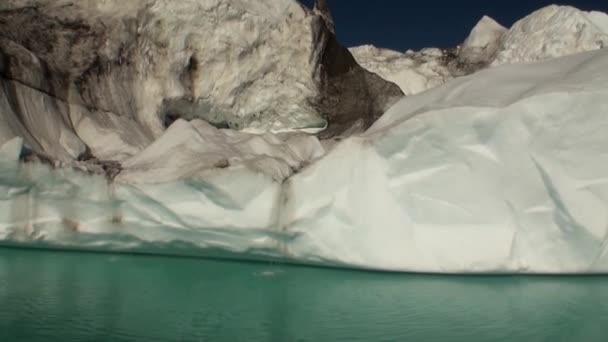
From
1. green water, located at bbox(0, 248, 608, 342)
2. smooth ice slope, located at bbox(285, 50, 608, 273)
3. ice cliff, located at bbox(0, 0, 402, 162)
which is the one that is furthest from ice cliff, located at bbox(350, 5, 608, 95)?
green water, located at bbox(0, 248, 608, 342)

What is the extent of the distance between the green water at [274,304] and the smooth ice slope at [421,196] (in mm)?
286

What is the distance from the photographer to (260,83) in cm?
935

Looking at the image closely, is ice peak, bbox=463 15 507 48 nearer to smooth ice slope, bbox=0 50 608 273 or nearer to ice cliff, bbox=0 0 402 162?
ice cliff, bbox=0 0 402 162

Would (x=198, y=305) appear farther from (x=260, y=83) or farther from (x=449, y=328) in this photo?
(x=260, y=83)

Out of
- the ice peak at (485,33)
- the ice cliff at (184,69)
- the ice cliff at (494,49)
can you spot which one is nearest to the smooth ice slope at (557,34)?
the ice cliff at (494,49)

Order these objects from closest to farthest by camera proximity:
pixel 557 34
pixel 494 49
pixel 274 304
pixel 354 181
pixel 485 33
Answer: pixel 274 304
pixel 354 181
pixel 557 34
pixel 494 49
pixel 485 33

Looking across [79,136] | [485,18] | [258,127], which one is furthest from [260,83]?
[485,18]

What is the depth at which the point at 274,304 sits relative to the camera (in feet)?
15.5

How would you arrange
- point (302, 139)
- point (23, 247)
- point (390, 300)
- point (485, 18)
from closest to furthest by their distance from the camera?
1. point (390, 300)
2. point (23, 247)
3. point (302, 139)
4. point (485, 18)

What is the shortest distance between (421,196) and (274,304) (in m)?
2.03

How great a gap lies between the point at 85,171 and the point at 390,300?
12.1ft

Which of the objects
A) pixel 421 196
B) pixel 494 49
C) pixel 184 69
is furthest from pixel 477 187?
pixel 494 49

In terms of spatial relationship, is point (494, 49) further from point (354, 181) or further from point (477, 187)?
point (354, 181)

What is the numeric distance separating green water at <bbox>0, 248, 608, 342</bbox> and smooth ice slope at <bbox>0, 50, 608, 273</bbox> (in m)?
0.29
